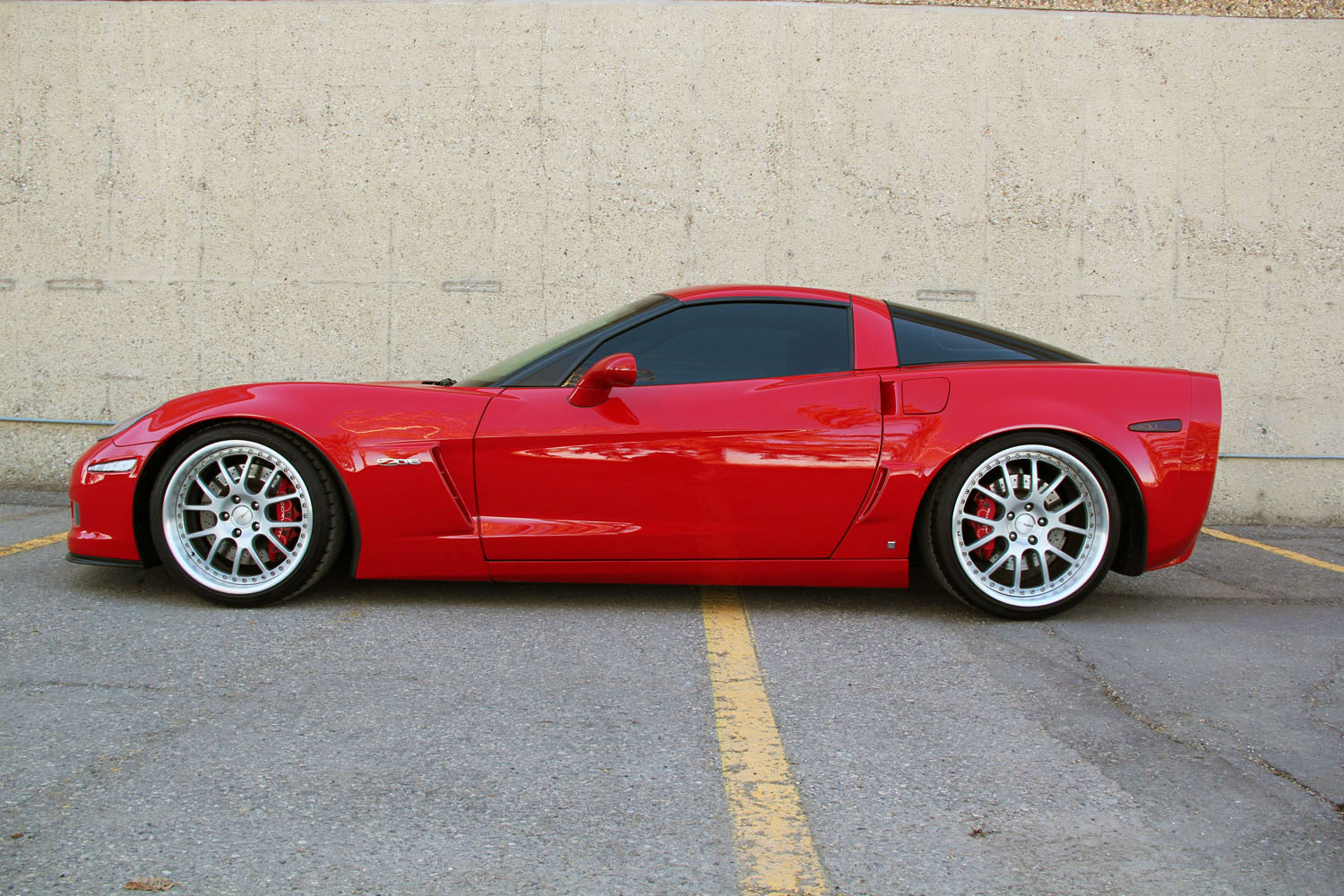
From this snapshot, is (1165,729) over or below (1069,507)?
below

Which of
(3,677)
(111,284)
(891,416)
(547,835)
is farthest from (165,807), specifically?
(111,284)

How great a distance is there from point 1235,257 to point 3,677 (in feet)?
21.2

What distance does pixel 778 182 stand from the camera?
20.1 ft

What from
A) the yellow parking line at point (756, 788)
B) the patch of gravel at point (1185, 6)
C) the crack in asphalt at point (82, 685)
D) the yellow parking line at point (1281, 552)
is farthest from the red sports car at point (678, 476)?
the patch of gravel at point (1185, 6)

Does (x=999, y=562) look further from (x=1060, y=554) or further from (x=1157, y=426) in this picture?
(x=1157, y=426)

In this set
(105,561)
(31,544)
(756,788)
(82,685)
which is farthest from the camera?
(31,544)

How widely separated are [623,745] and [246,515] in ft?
5.86

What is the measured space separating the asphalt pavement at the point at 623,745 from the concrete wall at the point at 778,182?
2.86m

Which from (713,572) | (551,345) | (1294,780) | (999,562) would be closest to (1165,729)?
(1294,780)

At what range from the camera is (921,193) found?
20.2ft

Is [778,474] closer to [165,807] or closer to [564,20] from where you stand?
[165,807]

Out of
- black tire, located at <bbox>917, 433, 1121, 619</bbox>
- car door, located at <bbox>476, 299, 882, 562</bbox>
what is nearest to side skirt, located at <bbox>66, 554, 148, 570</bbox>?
car door, located at <bbox>476, 299, 882, 562</bbox>

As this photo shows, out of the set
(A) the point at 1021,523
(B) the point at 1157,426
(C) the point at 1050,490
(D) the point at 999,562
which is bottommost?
(D) the point at 999,562

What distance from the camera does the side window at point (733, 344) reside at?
350cm
